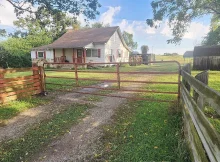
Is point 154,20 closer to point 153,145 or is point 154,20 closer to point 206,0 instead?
point 206,0

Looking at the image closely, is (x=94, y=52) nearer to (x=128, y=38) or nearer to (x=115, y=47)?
(x=115, y=47)

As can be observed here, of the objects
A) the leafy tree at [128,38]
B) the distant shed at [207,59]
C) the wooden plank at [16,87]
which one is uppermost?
the leafy tree at [128,38]

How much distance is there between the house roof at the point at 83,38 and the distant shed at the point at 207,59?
36.1 feet

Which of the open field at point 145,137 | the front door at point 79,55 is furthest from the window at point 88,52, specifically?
the open field at point 145,137

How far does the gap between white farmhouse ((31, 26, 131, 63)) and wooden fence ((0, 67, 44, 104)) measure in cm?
1391

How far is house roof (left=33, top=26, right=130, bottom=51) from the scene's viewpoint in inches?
892

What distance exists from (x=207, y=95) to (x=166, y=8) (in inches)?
618

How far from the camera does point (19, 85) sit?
6.86 meters

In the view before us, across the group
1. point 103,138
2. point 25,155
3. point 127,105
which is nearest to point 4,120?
point 25,155

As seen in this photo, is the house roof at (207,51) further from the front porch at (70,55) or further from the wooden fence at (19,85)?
the wooden fence at (19,85)

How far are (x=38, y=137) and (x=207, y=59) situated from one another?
1952 centimetres

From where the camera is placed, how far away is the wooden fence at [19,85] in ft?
20.2

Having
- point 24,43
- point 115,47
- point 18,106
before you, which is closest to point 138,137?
point 18,106

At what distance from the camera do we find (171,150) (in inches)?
126
